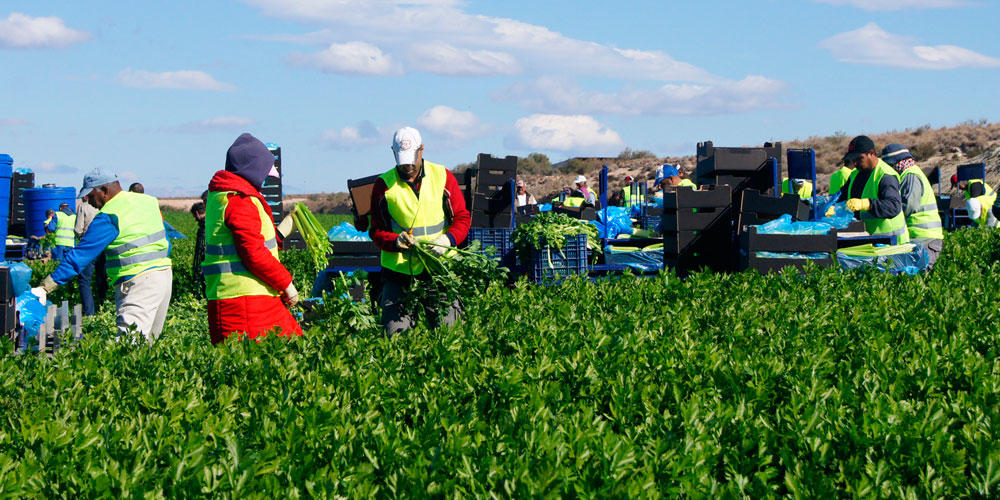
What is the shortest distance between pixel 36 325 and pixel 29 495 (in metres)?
6.53

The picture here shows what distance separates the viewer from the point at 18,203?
28359 millimetres

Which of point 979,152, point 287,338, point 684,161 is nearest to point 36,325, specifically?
point 287,338

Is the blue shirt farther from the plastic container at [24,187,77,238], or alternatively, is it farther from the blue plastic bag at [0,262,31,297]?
the plastic container at [24,187,77,238]

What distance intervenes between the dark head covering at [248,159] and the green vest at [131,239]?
1839 mm

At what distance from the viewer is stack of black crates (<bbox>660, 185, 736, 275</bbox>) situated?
31.1ft

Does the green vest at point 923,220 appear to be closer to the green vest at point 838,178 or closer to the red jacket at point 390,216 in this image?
the green vest at point 838,178

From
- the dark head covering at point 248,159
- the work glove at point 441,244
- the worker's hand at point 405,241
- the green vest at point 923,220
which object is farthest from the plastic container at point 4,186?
the green vest at point 923,220

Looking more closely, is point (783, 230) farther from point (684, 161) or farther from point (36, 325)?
point (684, 161)

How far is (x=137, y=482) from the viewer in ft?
8.71

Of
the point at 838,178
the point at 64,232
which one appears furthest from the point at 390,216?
the point at 64,232

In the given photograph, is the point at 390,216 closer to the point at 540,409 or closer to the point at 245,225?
the point at 245,225

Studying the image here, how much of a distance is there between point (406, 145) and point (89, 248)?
8.30 feet

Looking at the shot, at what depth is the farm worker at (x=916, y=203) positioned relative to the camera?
9.21m

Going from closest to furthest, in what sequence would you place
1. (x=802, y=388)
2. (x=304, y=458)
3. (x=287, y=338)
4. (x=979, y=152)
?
(x=304, y=458), (x=802, y=388), (x=287, y=338), (x=979, y=152)
